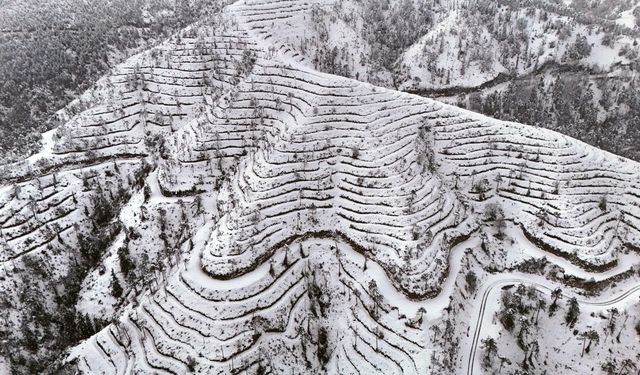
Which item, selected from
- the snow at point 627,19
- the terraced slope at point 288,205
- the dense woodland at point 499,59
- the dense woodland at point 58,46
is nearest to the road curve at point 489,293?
the terraced slope at point 288,205

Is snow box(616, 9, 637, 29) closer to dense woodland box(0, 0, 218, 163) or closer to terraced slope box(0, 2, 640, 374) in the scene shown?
terraced slope box(0, 2, 640, 374)

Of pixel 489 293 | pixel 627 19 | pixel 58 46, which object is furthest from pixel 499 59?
pixel 58 46

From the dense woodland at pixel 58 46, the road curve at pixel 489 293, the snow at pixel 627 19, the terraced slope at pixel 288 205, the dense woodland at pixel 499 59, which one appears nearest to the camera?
the road curve at pixel 489 293

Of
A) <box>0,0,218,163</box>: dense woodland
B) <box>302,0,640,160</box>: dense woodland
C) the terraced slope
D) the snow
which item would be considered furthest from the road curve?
the snow

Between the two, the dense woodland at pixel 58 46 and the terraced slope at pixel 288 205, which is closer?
the terraced slope at pixel 288 205

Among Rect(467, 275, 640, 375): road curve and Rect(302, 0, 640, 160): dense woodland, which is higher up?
Rect(302, 0, 640, 160): dense woodland

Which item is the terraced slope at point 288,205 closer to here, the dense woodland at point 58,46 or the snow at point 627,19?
the dense woodland at point 58,46

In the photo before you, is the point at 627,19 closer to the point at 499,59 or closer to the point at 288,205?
the point at 499,59

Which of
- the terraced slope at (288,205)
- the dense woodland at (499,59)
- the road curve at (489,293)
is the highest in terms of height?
the dense woodland at (499,59)
